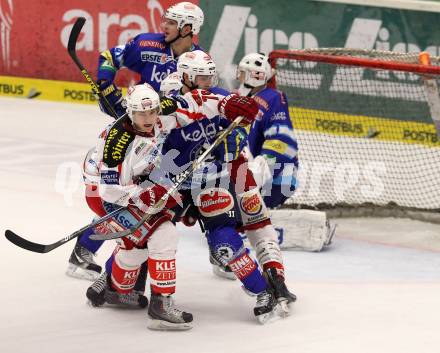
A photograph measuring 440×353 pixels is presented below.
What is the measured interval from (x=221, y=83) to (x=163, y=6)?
121 cm

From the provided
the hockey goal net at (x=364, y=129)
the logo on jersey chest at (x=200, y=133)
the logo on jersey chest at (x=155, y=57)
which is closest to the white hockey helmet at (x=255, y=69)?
the logo on jersey chest at (x=155, y=57)

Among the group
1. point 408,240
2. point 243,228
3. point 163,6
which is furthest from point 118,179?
point 163,6

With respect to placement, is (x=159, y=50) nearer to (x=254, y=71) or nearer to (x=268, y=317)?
(x=254, y=71)

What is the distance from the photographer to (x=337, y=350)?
241 inches

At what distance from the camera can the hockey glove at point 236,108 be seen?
659 centimetres

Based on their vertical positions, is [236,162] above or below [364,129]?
above

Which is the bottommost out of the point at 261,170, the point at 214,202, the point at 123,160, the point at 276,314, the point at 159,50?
the point at 276,314

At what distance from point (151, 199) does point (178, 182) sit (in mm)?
179

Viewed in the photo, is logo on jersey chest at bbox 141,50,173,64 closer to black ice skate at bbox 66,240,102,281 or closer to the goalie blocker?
the goalie blocker

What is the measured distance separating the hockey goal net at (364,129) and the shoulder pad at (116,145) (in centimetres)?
262

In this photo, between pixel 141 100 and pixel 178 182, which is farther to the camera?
pixel 178 182

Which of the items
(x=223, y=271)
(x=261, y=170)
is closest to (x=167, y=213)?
(x=223, y=271)

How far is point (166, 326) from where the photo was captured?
21.2 ft

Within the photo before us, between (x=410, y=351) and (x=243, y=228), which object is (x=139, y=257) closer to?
(x=243, y=228)
